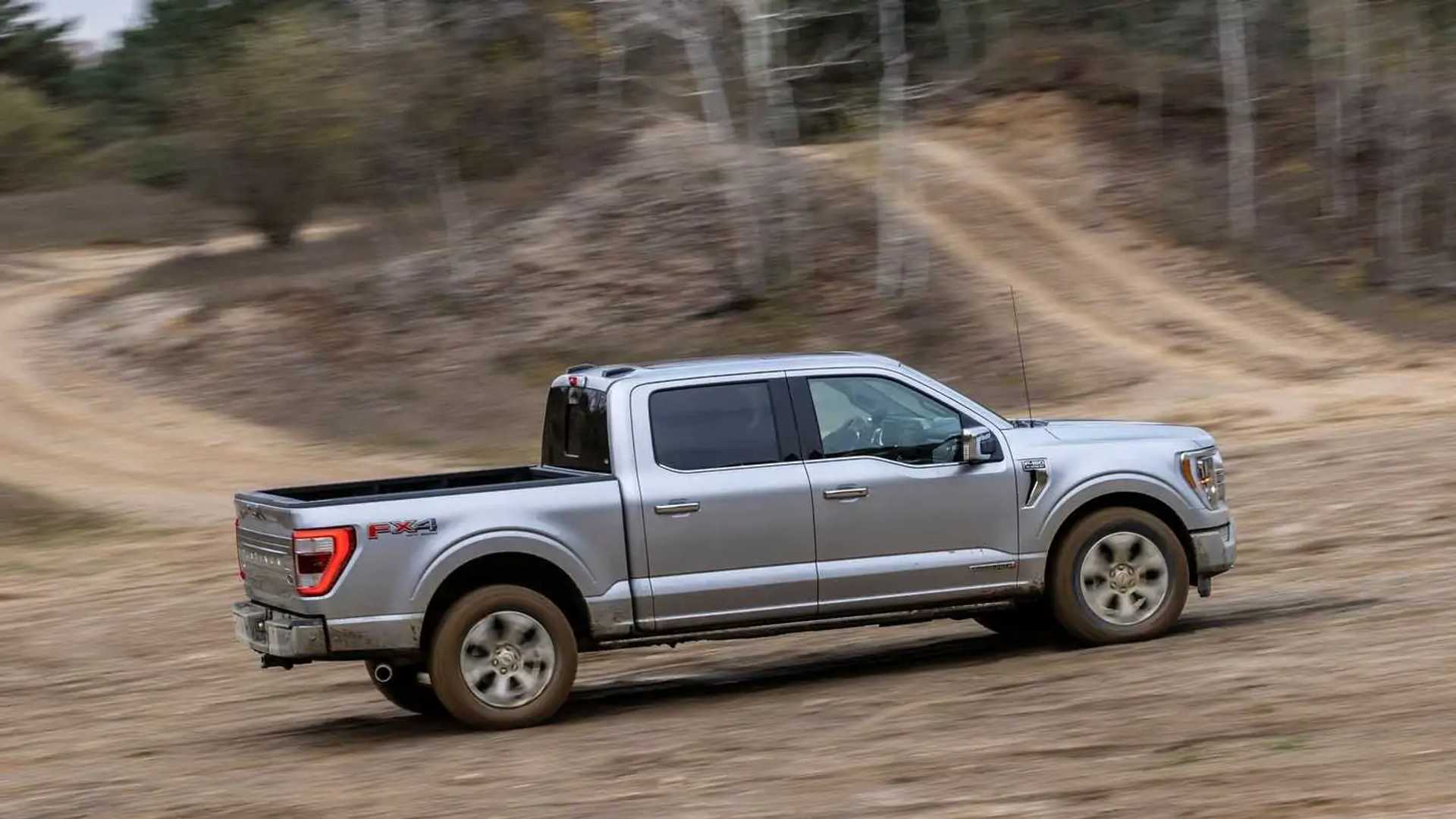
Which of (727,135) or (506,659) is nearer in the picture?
(506,659)

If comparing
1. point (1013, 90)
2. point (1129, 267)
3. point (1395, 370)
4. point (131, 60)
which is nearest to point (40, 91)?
point (131, 60)

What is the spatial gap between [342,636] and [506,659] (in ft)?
2.63

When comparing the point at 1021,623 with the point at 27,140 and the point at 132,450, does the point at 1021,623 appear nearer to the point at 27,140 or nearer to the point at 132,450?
the point at 132,450

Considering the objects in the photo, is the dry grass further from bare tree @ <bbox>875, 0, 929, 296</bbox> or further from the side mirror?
the side mirror

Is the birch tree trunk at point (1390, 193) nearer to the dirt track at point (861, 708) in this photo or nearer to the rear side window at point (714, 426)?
the dirt track at point (861, 708)

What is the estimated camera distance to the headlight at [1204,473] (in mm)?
9688

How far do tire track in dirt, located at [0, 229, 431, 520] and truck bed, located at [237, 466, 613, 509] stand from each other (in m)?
11.4

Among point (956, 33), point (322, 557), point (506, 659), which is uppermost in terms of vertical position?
point (956, 33)

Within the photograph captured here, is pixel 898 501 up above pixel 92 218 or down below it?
below

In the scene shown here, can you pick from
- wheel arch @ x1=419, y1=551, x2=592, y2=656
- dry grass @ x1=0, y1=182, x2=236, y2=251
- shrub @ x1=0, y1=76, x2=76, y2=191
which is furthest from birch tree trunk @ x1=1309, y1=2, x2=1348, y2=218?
shrub @ x1=0, y1=76, x2=76, y2=191

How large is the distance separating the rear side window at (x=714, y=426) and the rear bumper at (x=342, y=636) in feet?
4.92

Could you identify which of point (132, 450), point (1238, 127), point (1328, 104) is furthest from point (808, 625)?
point (1328, 104)

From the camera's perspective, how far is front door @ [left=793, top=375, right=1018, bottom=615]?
357 inches

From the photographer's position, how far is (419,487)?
31.6ft
